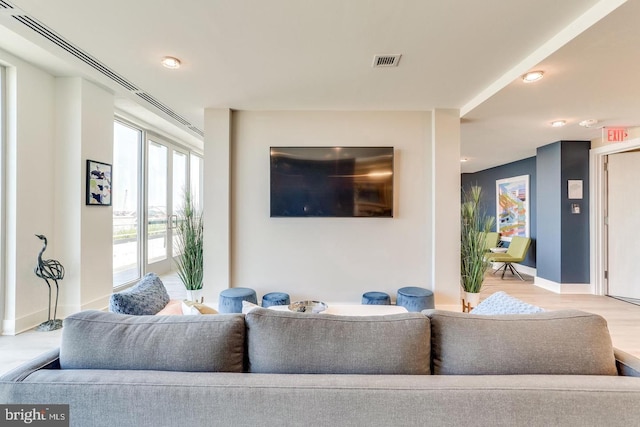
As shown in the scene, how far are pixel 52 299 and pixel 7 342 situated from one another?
534mm

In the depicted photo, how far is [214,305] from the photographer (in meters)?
3.21

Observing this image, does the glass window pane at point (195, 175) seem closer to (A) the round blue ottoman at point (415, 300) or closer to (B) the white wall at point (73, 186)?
(B) the white wall at point (73, 186)

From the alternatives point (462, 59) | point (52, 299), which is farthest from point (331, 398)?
point (52, 299)

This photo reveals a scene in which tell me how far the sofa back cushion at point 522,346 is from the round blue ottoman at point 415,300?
6.01 feet

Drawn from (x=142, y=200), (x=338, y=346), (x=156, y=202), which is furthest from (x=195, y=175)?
(x=338, y=346)

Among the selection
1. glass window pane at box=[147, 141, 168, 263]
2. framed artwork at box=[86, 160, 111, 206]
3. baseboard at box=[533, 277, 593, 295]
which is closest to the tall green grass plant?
baseboard at box=[533, 277, 593, 295]

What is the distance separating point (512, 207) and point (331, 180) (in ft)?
15.1

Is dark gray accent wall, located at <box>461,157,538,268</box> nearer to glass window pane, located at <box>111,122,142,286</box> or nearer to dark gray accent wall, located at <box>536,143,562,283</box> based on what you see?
dark gray accent wall, located at <box>536,143,562,283</box>

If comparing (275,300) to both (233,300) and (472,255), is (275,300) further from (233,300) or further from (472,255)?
(472,255)

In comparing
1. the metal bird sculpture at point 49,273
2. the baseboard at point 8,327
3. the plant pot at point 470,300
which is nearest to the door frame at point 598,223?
the plant pot at point 470,300

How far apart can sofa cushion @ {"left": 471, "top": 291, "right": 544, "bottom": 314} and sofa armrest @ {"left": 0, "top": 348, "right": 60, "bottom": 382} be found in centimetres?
182

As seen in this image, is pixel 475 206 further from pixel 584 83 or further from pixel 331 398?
pixel 331 398

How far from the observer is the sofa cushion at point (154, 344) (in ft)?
3.22

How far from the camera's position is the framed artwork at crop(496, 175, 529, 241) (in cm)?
543
